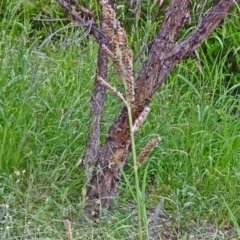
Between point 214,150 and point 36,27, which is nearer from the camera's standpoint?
point 214,150

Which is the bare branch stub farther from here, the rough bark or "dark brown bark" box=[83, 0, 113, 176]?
"dark brown bark" box=[83, 0, 113, 176]

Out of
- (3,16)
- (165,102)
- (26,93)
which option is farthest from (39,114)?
(3,16)

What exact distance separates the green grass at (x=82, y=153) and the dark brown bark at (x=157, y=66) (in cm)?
19

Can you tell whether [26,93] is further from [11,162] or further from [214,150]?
[214,150]

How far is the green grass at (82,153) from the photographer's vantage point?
2768 millimetres

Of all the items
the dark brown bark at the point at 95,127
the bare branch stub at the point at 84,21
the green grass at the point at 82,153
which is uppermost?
the bare branch stub at the point at 84,21

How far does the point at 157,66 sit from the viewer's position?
8.33 ft

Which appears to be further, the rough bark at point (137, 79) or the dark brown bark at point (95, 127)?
the dark brown bark at point (95, 127)

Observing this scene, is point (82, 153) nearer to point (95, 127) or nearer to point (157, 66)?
point (95, 127)

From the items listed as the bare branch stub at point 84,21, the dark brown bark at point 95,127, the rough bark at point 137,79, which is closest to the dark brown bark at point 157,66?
the rough bark at point 137,79

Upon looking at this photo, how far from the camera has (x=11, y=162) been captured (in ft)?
9.84

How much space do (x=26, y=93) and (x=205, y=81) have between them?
142 cm

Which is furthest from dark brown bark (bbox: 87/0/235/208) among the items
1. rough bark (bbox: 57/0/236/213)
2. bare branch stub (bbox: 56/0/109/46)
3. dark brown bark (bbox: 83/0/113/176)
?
bare branch stub (bbox: 56/0/109/46)

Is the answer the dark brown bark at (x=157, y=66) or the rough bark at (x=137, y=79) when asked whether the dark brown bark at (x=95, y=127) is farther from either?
the dark brown bark at (x=157, y=66)
